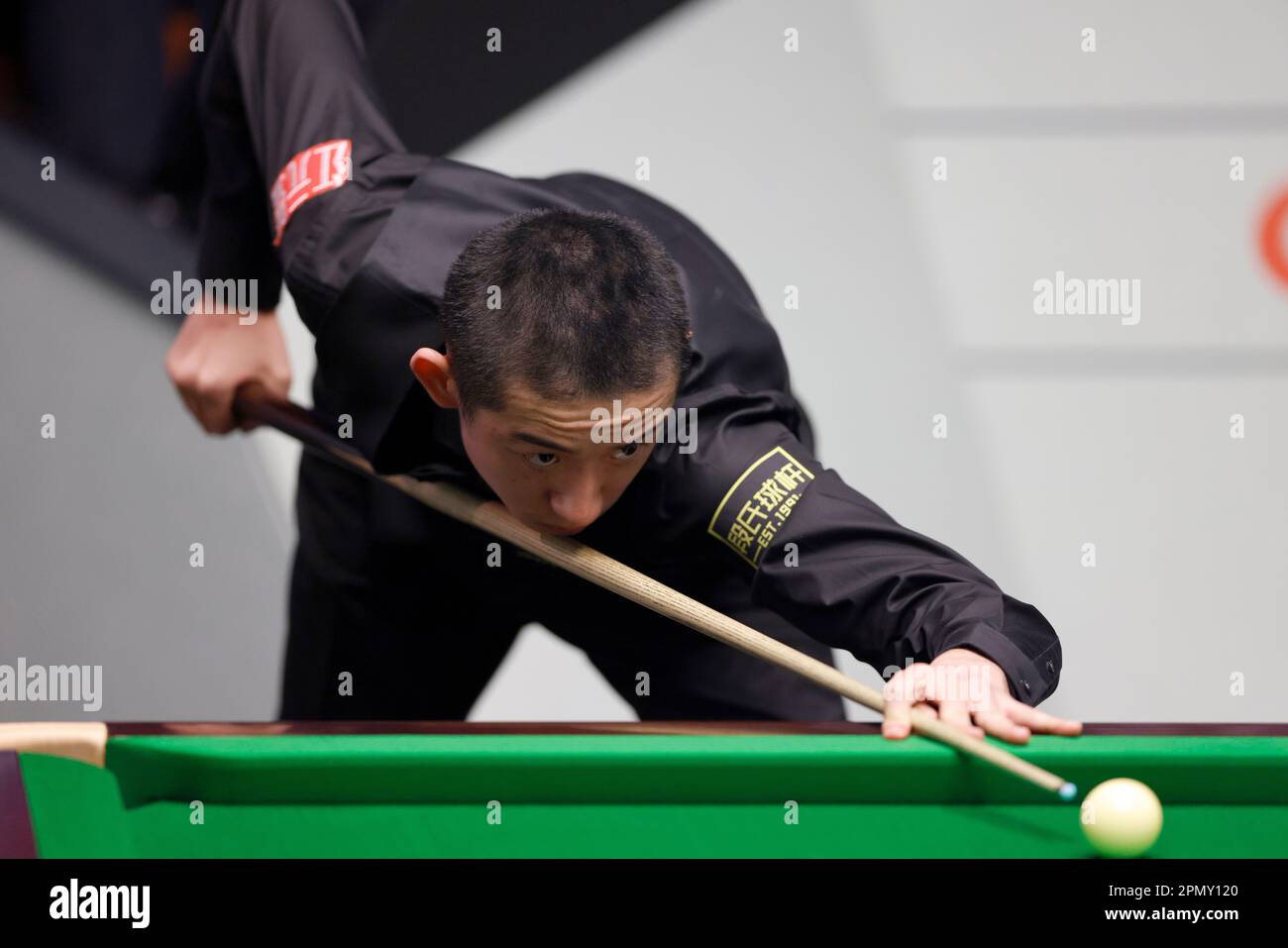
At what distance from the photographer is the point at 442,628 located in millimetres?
2639

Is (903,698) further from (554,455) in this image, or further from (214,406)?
(214,406)

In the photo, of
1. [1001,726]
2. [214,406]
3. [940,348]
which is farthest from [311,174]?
[940,348]

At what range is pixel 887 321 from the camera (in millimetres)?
4188

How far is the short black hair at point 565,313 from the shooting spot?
69.2 inches

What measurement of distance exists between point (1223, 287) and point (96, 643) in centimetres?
363

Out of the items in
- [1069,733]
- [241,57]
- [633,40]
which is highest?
[633,40]

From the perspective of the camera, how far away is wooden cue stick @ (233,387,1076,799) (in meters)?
1.55

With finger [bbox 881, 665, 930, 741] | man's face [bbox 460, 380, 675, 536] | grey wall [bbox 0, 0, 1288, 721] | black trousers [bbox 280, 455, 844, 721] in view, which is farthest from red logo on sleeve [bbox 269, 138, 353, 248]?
grey wall [bbox 0, 0, 1288, 721]

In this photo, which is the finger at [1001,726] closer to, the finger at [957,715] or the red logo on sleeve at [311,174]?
the finger at [957,715]

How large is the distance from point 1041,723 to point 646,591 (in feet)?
2.04

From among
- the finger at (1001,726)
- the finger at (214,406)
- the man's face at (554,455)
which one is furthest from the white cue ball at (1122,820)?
the finger at (214,406)

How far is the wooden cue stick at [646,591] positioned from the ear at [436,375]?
0.22m
